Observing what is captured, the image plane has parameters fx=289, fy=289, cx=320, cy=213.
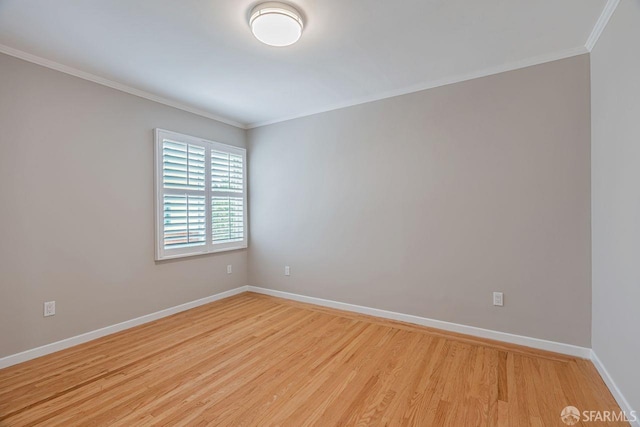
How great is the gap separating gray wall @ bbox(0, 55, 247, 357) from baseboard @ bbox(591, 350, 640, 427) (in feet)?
13.3

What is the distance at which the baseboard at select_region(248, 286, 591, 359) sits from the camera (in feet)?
8.05

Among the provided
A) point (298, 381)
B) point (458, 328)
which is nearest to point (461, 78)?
point (458, 328)

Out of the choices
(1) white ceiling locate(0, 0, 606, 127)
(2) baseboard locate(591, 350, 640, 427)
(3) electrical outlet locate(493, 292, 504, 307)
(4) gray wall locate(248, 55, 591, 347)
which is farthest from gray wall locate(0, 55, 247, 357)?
(2) baseboard locate(591, 350, 640, 427)

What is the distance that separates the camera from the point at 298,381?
2131 mm

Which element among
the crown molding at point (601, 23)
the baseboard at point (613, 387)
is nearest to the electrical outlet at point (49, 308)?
the baseboard at point (613, 387)

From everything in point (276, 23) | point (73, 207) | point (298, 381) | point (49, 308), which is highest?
point (276, 23)

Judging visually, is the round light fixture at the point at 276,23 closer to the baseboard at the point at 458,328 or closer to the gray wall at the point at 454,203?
the gray wall at the point at 454,203

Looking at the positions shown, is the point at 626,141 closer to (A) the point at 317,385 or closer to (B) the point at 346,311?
(A) the point at 317,385

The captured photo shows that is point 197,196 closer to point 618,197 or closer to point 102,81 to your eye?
point 102,81

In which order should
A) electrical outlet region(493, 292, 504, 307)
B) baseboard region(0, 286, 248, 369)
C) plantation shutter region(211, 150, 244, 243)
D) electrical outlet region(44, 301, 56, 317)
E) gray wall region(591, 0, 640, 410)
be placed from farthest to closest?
plantation shutter region(211, 150, 244, 243)
electrical outlet region(493, 292, 504, 307)
electrical outlet region(44, 301, 56, 317)
baseboard region(0, 286, 248, 369)
gray wall region(591, 0, 640, 410)

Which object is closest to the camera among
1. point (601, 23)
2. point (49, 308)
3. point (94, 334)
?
point (601, 23)

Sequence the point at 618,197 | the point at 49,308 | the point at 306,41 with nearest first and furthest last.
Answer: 1. the point at 618,197
2. the point at 306,41
3. the point at 49,308

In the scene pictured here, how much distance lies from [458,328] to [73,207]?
3936 millimetres

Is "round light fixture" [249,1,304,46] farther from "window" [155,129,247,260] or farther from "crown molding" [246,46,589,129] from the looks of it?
"window" [155,129,247,260]
